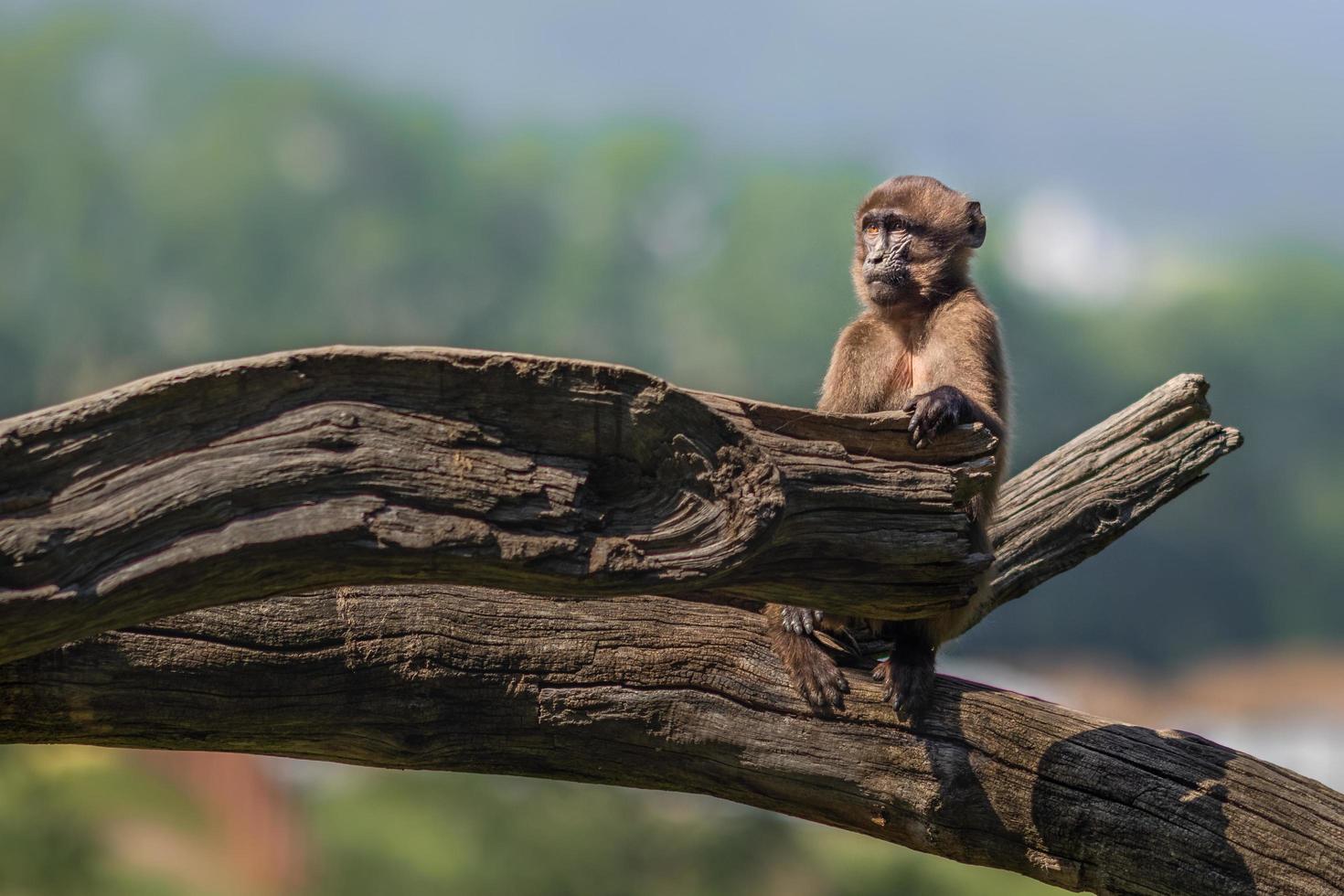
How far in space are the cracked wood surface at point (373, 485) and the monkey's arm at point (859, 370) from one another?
89.0 inches

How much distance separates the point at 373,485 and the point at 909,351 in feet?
11.0

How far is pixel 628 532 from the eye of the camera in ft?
11.2

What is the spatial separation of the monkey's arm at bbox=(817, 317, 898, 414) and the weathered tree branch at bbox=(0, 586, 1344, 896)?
165 cm

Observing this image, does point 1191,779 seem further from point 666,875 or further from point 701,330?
point 701,330

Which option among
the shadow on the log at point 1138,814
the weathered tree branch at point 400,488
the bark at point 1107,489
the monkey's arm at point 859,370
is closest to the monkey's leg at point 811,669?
the shadow on the log at point 1138,814

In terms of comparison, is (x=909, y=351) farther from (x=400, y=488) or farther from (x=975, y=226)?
(x=400, y=488)

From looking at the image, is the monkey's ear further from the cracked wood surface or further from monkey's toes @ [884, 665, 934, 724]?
the cracked wood surface

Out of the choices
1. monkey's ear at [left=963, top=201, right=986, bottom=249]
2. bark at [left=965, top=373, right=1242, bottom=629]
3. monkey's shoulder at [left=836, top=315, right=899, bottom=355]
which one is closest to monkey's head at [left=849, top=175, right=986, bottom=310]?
monkey's ear at [left=963, top=201, right=986, bottom=249]

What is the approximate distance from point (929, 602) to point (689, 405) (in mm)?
1174

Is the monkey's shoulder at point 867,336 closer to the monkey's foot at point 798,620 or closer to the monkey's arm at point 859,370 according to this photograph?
the monkey's arm at point 859,370

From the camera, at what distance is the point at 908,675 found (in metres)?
4.59

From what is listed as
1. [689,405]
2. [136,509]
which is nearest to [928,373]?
[689,405]

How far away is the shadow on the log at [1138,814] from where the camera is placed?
4.29 m

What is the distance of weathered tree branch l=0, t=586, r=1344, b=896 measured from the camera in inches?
167
